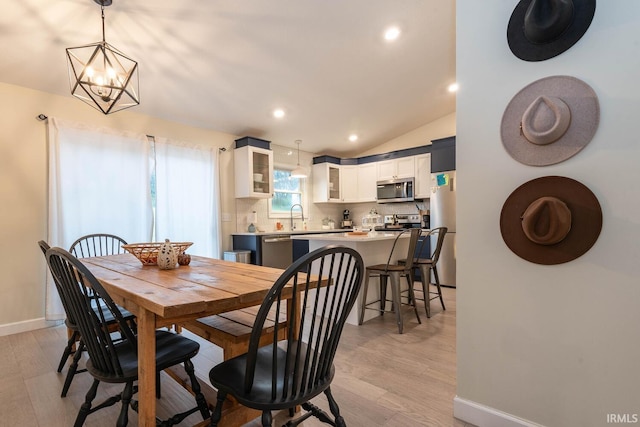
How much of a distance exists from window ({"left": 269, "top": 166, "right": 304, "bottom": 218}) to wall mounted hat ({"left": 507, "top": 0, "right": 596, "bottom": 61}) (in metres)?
4.18

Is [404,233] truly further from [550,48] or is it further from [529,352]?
[550,48]

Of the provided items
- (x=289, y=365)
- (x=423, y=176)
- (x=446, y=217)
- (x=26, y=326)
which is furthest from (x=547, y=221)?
(x=26, y=326)

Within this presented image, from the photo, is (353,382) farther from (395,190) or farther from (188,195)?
(395,190)

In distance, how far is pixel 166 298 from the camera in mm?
1136

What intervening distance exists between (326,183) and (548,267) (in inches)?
181

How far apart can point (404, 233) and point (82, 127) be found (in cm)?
359

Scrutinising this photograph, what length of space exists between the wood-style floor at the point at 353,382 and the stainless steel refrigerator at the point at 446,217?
1656 mm

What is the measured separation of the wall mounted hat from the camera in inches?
48.9

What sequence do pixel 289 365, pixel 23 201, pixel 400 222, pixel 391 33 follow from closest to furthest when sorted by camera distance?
pixel 289 365 → pixel 23 201 → pixel 391 33 → pixel 400 222

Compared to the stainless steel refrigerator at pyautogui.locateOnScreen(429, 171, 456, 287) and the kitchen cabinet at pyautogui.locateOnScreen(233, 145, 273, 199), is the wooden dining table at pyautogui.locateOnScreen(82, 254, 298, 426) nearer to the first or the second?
the kitchen cabinet at pyautogui.locateOnScreen(233, 145, 273, 199)

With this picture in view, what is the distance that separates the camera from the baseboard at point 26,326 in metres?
2.82

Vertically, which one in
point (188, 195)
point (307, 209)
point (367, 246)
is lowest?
point (367, 246)

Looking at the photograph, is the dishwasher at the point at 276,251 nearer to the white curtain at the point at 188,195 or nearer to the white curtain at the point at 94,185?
the white curtain at the point at 188,195

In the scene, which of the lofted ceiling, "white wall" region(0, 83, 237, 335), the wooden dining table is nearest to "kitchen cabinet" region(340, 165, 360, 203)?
the lofted ceiling
